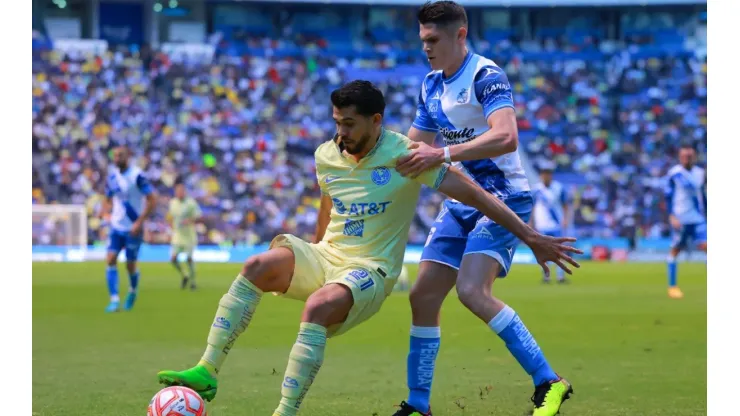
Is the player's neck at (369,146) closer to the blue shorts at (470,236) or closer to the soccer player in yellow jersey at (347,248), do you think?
the soccer player in yellow jersey at (347,248)

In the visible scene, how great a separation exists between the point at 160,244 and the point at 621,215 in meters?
→ 14.4

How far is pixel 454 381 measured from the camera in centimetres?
755

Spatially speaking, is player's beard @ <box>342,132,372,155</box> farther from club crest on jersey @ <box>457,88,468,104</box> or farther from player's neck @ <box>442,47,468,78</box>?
player's neck @ <box>442,47,468,78</box>

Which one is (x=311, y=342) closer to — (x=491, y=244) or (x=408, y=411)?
(x=408, y=411)

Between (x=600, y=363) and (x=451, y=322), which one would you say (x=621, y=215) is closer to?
(x=451, y=322)

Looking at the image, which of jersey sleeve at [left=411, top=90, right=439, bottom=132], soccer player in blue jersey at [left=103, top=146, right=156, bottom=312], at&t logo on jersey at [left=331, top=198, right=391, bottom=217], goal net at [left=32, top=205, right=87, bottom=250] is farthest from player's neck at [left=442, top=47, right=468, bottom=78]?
goal net at [left=32, top=205, right=87, bottom=250]

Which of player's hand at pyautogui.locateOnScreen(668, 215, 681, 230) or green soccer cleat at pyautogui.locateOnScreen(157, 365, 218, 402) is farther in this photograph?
player's hand at pyautogui.locateOnScreen(668, 215, 681, 230)

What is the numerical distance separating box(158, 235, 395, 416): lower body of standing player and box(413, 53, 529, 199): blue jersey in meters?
0.99

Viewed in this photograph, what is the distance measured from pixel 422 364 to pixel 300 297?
36.5 inches

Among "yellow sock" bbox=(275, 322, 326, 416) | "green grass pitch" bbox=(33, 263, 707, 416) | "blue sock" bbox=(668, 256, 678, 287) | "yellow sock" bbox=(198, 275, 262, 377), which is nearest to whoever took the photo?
"yellow sock" bbox=(275, 322, 326, 416)

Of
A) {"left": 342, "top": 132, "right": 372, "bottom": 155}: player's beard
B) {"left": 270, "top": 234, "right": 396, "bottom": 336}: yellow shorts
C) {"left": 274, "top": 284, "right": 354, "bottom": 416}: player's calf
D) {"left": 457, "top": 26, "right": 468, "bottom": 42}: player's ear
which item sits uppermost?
{"left": 457, "top": 26, "right": 468, "bottom": 42}: player's ear

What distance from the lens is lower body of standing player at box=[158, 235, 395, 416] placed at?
484 centimetres

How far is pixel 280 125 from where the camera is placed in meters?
33.0
